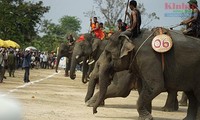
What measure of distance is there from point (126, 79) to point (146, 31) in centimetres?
300

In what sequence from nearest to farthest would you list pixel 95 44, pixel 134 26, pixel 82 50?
pixel 134 26
pixel 95 44
pixel 82 50

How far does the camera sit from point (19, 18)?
54812mm

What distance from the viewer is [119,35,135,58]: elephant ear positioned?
32.6 feet

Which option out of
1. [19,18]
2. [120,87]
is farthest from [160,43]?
[19,18]

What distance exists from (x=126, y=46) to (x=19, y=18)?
46.2m

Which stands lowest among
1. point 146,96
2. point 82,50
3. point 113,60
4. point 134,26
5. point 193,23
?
point 146,96

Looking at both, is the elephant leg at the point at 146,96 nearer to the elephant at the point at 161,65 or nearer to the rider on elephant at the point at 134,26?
the elephant at the point at 161,65

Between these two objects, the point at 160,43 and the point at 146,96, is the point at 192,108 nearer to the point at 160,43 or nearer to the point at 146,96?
the point at 146,96

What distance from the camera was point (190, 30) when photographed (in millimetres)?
10672

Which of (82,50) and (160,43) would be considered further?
(82,50)

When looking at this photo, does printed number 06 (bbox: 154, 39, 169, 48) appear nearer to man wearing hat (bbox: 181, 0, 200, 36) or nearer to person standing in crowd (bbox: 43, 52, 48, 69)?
man wearing hat (bbox: 181, 0, 200, 36)

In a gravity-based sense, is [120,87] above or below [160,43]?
below

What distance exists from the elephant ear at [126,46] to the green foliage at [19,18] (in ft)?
139

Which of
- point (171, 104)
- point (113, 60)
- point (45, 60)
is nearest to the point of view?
point (113, 60)
